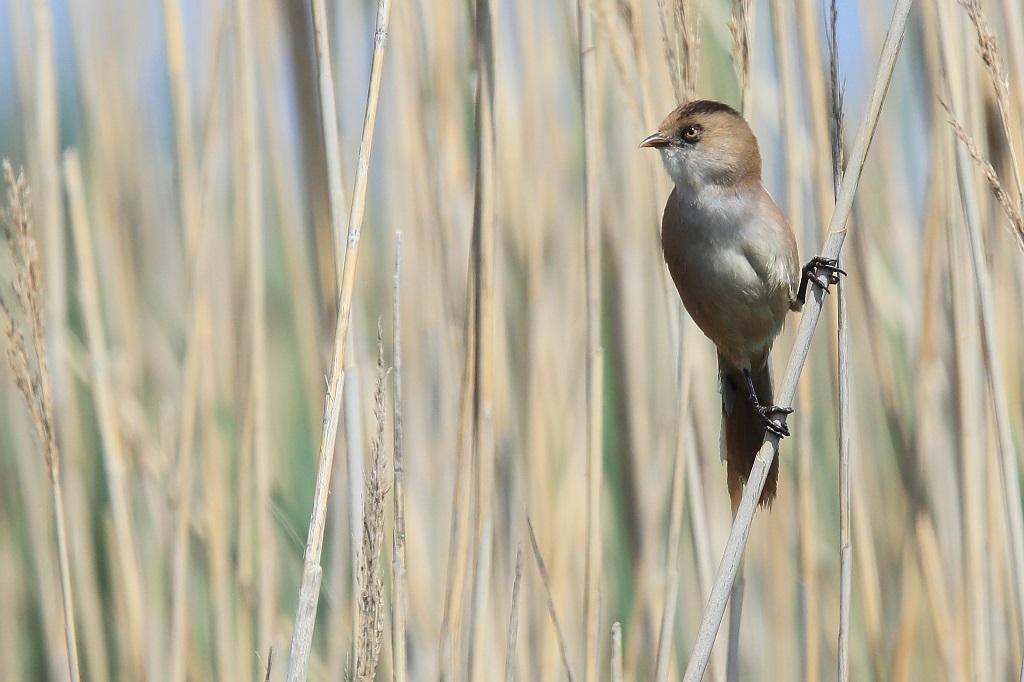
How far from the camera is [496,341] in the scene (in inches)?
63.1

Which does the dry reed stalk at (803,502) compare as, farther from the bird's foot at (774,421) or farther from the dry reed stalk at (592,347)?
the dry reed stalk at (592,347)

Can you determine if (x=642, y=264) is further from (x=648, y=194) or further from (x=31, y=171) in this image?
(x=31, y=171)

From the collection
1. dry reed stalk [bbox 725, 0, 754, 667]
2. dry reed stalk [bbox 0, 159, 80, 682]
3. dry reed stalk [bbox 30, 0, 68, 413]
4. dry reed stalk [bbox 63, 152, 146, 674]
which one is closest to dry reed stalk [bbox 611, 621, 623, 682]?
dry reed stalk [bbox 725, 0, 754, 667]

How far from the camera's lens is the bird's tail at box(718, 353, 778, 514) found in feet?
5.45

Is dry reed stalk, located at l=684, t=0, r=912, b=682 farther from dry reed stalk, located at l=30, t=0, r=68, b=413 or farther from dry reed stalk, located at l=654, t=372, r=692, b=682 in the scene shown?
dry reed stalk, located at l=30, t=0, r=68, b=413

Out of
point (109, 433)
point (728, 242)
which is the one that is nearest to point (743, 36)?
point (728, 242)

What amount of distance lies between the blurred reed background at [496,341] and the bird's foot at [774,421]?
0.11m

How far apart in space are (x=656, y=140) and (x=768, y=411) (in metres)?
0.50

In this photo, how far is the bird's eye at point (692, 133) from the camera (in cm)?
163

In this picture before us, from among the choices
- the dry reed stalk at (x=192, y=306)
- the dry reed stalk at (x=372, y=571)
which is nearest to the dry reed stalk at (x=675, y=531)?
the dry reed stalk at (x=372, y=571)

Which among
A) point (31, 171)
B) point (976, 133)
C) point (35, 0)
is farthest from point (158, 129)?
point (976, 133)

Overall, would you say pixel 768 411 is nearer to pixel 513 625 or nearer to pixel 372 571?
pixel 513 625

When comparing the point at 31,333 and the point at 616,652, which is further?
the point at 616,652

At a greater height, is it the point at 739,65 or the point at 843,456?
the point at 739,65
